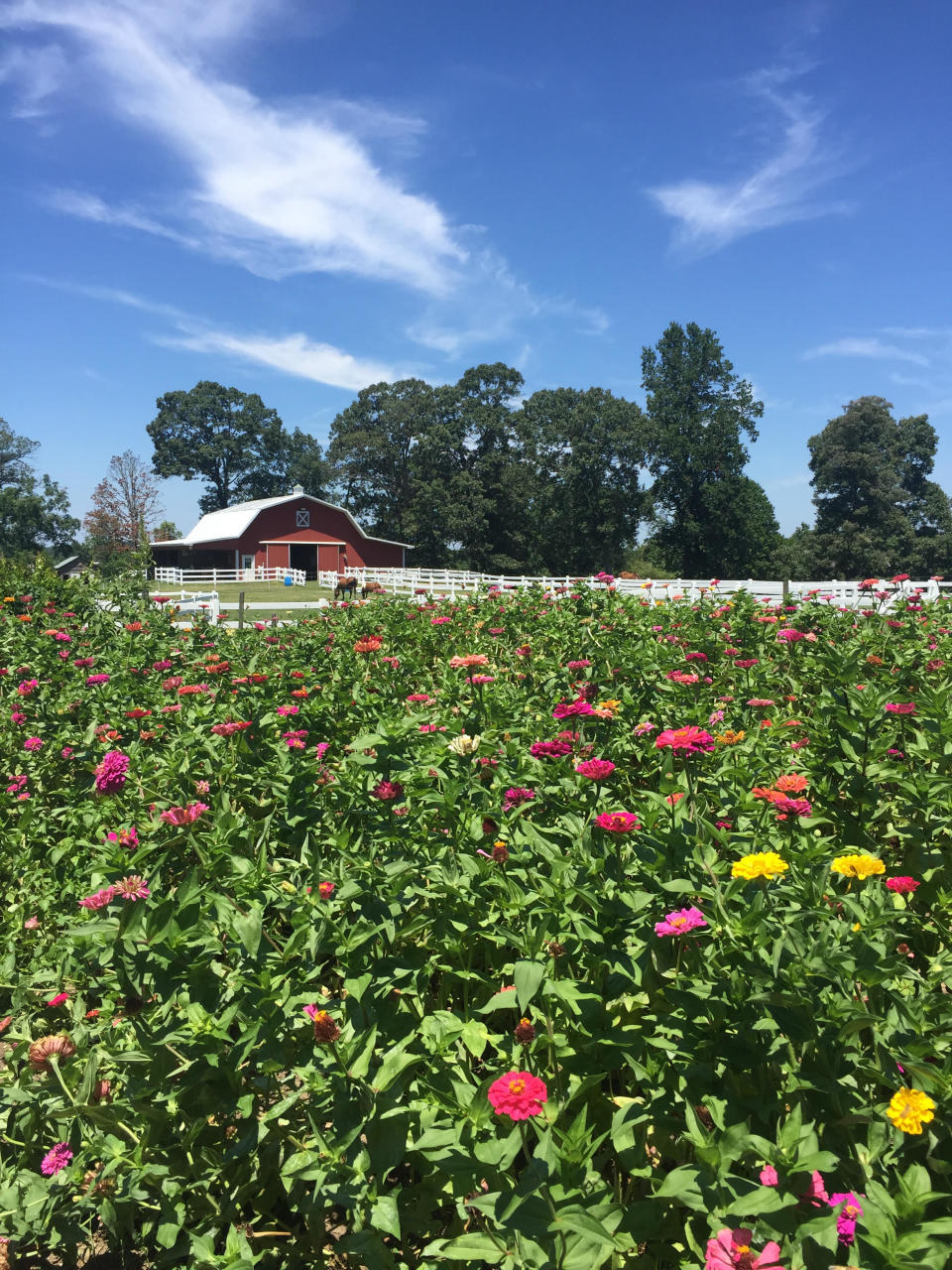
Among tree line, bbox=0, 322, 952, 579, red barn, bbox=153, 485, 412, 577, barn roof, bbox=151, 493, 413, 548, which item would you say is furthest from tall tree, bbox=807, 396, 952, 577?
red barn, bbox=153, 485, 412, 577

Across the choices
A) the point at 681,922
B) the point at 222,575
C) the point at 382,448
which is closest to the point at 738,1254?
the point at 681,922

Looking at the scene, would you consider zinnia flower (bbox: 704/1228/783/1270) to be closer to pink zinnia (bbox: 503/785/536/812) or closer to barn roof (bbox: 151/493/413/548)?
pink zinnia (bbox: 503/785/536/812)

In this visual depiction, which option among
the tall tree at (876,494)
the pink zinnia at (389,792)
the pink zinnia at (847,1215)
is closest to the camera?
the pink zinnia at (847,1215)

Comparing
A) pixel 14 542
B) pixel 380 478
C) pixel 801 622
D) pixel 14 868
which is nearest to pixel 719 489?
pixel 380 478

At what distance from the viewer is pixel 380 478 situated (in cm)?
6309

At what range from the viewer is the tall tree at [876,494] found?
4447 cm

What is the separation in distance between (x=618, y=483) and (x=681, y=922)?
5079 cm

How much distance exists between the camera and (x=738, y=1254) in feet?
4.19

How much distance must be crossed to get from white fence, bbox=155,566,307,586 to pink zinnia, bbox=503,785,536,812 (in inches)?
1480

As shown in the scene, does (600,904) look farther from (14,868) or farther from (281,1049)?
(14,868)

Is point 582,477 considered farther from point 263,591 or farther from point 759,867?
point 759,867

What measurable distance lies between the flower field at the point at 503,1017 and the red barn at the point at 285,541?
43.8 m

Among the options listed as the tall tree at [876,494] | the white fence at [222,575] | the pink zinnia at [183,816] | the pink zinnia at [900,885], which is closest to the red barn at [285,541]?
the white fence at [222,575]

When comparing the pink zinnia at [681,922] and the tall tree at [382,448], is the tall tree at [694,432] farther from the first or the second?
the pink zinnia at [681,922]
